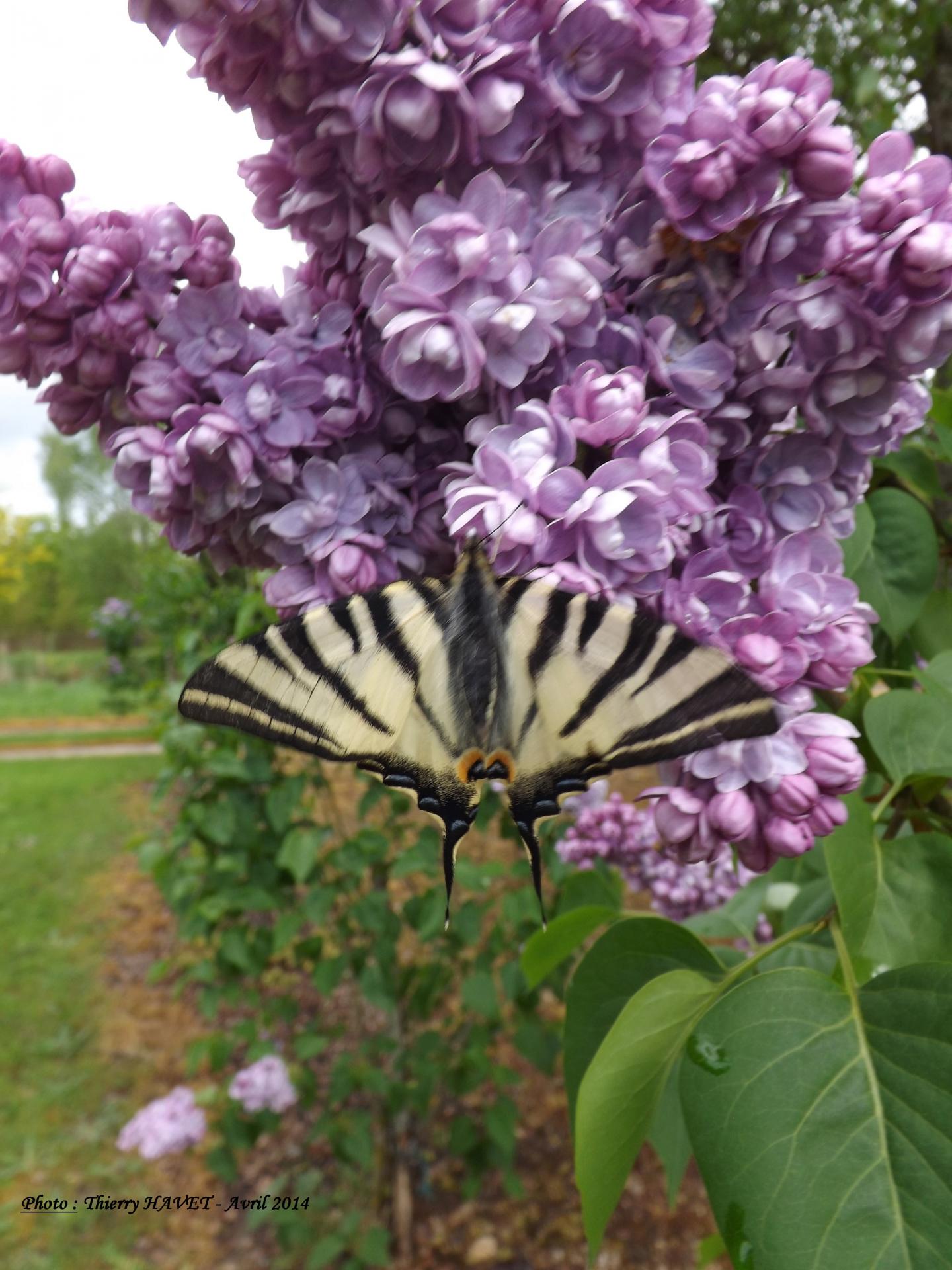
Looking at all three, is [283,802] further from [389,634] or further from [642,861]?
[389,634]

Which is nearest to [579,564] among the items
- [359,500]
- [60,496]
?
[359,500]

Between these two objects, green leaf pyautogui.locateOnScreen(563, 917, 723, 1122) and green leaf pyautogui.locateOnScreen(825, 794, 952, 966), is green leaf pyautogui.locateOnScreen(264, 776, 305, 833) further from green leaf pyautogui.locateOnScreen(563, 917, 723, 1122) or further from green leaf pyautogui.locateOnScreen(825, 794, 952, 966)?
green leaf pyautogui.locateOnScreen(825, 794, 952, 966)

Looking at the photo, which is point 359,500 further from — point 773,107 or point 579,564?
point 773,107

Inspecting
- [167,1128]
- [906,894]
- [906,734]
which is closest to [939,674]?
[906,734]

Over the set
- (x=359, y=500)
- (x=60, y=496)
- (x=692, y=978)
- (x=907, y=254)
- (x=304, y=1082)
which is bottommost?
(x=304, y=1082)

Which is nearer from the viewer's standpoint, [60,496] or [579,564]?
[579,564]

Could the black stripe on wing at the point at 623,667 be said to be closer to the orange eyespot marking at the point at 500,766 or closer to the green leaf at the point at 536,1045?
the orange eyespot marking at the point at 500,766

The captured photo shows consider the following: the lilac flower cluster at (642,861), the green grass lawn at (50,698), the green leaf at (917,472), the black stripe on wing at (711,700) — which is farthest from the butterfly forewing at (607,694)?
the green grass lawn at (50,698)

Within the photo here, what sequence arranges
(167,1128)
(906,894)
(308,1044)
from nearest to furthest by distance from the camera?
(906,894)
(308,1044)
(167,1128)
